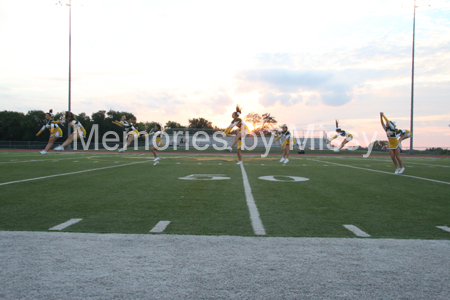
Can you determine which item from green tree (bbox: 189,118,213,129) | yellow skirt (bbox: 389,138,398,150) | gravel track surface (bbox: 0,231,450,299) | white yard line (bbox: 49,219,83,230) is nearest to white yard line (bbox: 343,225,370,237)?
gravel track surface (bbox: 0,231,450,299)

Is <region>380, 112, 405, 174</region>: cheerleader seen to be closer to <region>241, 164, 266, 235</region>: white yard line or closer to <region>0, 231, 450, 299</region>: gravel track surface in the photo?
<region>241, 164, 266, 235</region>: white yard line

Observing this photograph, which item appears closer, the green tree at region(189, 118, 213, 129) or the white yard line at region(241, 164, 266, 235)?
the white yard line at region(241, 164, 266, 235)

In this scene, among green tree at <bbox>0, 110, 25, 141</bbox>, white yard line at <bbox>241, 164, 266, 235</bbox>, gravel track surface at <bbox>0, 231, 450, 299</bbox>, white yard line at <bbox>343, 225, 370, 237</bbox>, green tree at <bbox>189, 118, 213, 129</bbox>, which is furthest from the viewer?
green tree at <bbox>189, 118, 213, 129</bbox>

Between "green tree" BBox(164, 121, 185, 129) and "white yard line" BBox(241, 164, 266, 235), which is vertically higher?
"green tree" BBox(164, 121, 185, 129)

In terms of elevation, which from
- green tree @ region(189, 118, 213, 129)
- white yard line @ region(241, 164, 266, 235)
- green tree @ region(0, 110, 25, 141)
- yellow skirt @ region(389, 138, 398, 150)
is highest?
green tree @ region(189, 118, 213, 129)

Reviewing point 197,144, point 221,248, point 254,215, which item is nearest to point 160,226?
point 221,248

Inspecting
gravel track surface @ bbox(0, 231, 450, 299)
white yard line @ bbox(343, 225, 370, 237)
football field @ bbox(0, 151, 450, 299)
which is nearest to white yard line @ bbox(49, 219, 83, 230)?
football field @ bbox(0, 151, 450, 299)

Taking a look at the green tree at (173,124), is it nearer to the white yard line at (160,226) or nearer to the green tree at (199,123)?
the green tree at (199,123)

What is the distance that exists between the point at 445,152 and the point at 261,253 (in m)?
45.5

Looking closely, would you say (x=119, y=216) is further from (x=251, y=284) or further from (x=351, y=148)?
(x=351, y=148)

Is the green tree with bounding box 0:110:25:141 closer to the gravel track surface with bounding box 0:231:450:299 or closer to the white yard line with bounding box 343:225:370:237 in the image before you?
the gravel track surface with bounding box 0:231:450:299

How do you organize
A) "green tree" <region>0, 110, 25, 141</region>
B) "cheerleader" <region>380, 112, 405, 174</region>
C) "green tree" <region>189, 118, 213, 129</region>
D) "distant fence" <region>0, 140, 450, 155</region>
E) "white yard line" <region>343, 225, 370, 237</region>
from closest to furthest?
"white yard line" <region>343, 225, 370, 237</region> < "cheerleader" <region>380, 112, 405, 174</region> < "distant fence" <region>0, 140, 450, 155</region> < "green tree" <region>0, 110, 25, 141</region> < "green tree" <region>189, 118, 213, 129</region>

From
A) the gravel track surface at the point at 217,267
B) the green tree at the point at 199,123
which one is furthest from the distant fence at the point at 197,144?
the green tree at the point at 199,123

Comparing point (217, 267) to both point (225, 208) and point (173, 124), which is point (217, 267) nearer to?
point (225, 208)
